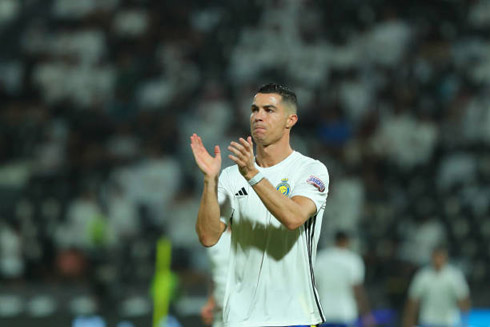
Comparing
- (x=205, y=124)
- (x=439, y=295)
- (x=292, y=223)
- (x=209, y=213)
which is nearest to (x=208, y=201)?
(x=209, y=213)

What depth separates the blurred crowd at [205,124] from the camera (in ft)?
40.5

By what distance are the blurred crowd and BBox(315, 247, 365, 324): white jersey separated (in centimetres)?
157

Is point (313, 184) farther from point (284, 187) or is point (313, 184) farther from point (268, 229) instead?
point (268, 229)

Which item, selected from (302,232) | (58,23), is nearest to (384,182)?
(58,23)

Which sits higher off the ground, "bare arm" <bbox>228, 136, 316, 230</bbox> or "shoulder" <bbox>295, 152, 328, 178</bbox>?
"shoulder" <bbox>295, 152, 328, 178</bbox>

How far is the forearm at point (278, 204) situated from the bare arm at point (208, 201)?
0.96 feet

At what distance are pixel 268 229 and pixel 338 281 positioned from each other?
5419 mm

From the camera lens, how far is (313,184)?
190 inches

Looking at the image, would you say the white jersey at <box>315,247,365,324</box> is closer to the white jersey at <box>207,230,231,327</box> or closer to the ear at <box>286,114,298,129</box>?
the white jersey at <box>207,230,231,327</box>

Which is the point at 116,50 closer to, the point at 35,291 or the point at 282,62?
the point at 282,62

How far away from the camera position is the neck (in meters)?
5.00

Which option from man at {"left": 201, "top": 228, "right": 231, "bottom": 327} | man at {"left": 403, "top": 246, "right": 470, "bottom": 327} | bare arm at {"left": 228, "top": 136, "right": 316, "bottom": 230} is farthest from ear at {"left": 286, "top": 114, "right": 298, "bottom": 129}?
man at {"left": 403, "top": 246, "right": 470, "bottom": 327}

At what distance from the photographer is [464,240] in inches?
501

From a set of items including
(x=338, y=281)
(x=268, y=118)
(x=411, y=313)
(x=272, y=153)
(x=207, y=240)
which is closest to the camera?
(x=207, y=240)
